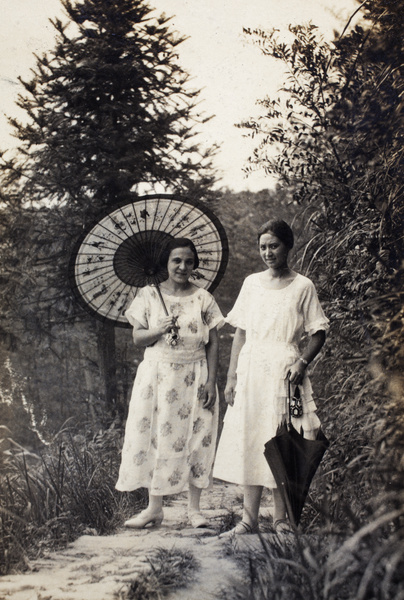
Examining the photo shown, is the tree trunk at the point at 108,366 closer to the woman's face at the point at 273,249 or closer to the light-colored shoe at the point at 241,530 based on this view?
the light-colored shoe at the point at 241,530

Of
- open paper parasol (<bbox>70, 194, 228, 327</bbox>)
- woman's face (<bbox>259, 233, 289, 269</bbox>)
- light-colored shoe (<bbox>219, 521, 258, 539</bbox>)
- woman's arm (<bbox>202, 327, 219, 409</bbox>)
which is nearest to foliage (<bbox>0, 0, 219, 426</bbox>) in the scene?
open paper parasol (<bbox>70, 194, 228, 327</bbox>)

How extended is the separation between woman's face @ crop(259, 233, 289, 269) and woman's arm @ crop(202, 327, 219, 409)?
0.67m

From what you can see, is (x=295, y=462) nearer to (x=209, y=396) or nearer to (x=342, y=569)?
(x=342, y=569)

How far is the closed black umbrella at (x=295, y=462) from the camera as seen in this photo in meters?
2.68

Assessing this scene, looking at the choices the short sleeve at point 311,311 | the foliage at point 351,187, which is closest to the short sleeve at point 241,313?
the short sleeve at point 311,311

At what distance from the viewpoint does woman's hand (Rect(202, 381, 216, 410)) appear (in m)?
3.35

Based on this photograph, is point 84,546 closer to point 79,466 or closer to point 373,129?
point 79,466

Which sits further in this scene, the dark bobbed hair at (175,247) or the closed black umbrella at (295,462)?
the dark bobbed hair at (175,247)

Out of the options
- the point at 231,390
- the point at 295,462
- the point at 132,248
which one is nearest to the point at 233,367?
the point at 231,390

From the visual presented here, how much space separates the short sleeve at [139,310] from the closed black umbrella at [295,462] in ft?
3.70

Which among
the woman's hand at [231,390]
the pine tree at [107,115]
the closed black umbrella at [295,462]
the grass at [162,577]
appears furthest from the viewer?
the pine tree at [107,115]

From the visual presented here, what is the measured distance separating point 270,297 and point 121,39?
253cm

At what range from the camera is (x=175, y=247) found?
331 centimetres

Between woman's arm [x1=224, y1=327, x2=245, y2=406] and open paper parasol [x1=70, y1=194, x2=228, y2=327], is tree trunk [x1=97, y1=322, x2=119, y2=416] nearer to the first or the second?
open paper parasol [x1=70, y1=194, x2=228, y2=327]
